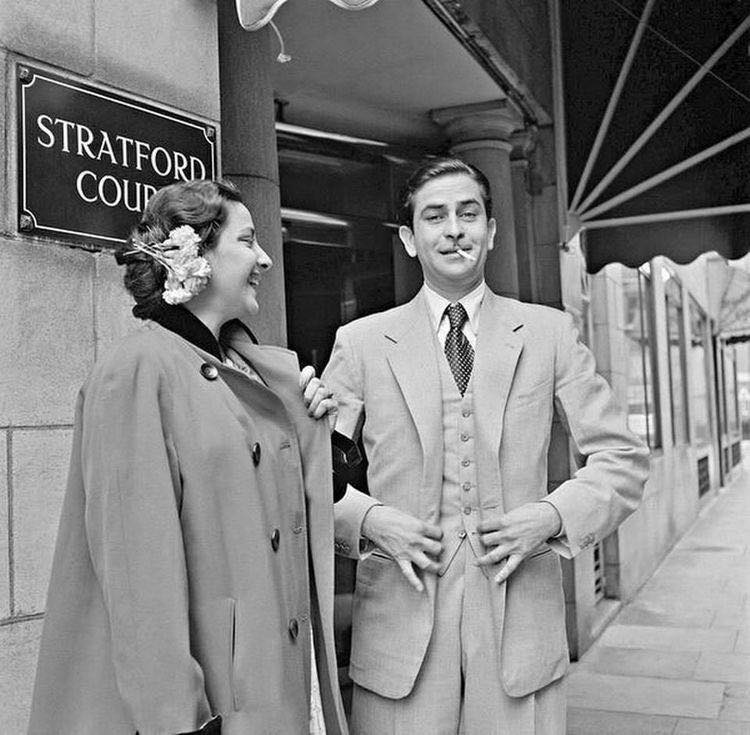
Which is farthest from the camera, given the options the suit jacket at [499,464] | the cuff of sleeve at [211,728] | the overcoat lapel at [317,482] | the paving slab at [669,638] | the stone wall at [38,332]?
the paving slab at [669,638]

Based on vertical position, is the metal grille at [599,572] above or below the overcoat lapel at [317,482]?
below

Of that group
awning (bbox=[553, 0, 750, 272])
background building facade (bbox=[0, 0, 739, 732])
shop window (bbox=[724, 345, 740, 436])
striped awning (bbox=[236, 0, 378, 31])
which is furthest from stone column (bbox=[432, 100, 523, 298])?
shop window (bbox=[724, 345, 740, 436])

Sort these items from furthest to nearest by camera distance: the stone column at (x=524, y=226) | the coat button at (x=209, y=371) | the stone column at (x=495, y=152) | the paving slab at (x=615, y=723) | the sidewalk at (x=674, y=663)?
the stone column at (x=524, y=226) < the stone column at (x=495, y=152) < the sidewalk at (x=674, y=663) < the paving slab at (x=615, y=723) < the coat button at (x=209, y=371)

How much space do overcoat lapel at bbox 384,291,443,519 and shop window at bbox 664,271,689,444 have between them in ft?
38.5

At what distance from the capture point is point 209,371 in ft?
7.02

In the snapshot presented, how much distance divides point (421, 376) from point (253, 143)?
2087 millimetres

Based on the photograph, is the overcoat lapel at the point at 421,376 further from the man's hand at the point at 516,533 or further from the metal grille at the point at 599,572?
the metal grille at the point at 599,572

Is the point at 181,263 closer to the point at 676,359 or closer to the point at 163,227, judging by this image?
the point at 163,227

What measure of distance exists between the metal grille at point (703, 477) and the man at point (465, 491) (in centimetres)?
1532

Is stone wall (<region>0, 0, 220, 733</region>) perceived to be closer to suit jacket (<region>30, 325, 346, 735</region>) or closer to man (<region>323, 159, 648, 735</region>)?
suit jacket (<region>30, 325, 346, 735</region>)

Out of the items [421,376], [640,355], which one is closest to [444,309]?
[421,376]

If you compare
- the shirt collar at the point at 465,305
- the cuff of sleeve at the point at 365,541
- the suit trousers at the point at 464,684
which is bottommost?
the suit trousers at the point at 464,684

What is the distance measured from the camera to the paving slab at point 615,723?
602 centimetres

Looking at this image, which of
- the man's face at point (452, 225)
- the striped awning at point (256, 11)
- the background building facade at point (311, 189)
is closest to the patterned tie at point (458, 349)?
the man's face at point (452, 225)
